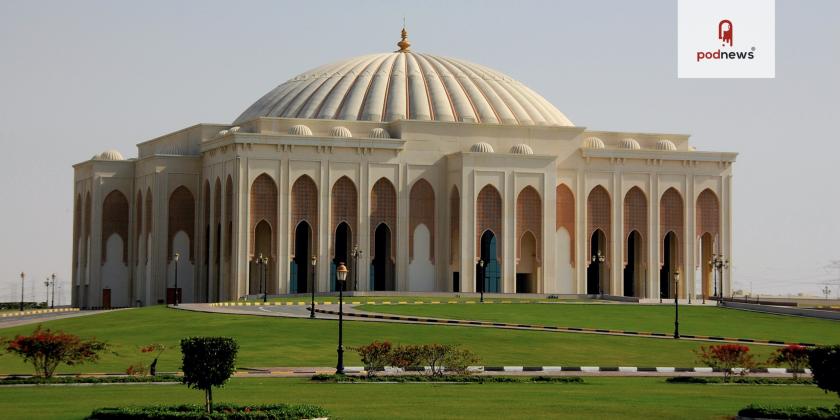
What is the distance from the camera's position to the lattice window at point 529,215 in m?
86.3

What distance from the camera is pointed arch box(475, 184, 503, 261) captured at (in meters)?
85.2

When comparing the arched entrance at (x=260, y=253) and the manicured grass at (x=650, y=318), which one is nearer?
the manicured grass at (x=650, y=318)

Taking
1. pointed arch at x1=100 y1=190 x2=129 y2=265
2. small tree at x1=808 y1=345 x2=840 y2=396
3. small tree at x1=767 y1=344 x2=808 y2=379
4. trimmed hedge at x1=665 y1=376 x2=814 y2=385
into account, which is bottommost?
trimmed hedge at x1=665 y1=376 x2=814 y2=385

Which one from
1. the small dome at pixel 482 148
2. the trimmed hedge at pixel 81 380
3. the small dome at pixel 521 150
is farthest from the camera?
the small dome at pixel 521 150

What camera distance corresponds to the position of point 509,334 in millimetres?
51938

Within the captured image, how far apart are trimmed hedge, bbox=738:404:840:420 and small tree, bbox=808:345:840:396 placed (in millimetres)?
476

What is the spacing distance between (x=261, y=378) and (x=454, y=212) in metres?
49.5

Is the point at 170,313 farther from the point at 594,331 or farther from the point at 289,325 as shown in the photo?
the point at 594,331

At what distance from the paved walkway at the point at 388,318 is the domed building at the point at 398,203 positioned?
52.3 feet

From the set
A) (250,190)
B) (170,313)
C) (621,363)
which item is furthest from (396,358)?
(250,190)

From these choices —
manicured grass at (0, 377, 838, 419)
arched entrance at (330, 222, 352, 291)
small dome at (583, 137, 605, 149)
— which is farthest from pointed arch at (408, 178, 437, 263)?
manicured grass at (0, 377, 838, 419)

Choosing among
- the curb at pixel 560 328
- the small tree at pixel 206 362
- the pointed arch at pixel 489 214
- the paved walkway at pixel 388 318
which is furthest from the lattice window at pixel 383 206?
the small tree at pixel 206 362

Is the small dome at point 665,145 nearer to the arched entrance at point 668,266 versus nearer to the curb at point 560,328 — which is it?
the arched entrance at point 668,266

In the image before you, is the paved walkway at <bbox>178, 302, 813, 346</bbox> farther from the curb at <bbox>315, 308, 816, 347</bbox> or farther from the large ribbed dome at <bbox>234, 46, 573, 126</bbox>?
the large ribbed dome at <bbox>234, 46, 573, 126</bbox>
